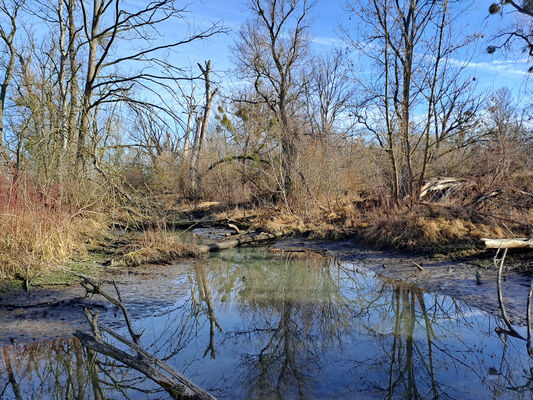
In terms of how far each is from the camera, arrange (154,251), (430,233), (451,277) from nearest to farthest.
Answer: (451,277), (430,233), (154,251)

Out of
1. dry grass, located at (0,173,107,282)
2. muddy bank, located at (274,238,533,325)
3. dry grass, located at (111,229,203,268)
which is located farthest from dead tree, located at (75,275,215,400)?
dry grass, located at (111,229,203,268)

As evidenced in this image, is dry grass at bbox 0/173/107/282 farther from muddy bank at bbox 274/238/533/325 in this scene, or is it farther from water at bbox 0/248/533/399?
muddy bank at bbox 274/238/533/325

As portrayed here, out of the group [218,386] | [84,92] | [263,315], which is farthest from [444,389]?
[84,92]

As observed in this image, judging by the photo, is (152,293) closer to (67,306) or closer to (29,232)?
(67,306)

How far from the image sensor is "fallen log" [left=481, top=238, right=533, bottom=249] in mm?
7637

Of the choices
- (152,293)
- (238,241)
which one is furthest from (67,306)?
(238,241)

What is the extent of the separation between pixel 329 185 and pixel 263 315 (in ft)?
32.5

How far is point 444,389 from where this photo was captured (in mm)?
3865

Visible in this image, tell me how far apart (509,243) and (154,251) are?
7.90 metres

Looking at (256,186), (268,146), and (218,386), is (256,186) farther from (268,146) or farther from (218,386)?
(218,386)

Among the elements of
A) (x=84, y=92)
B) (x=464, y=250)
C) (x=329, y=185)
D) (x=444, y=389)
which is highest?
(x=84, y=92)

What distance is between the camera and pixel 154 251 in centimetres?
982

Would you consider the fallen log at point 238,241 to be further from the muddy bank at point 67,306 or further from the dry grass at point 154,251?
the muddy bank at point 67,306

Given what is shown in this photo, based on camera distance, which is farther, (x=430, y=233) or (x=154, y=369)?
(x=430, y=233)
